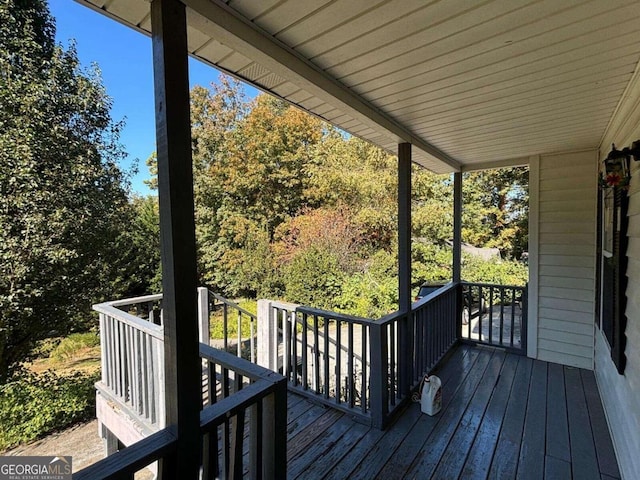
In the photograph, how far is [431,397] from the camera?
266 centimetres

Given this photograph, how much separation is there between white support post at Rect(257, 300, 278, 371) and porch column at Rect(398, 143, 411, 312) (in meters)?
1.39

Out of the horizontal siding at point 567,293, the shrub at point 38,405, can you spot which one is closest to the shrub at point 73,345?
the shrub at point 38,405

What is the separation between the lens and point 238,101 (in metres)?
12.1

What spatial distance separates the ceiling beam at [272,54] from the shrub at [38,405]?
6805 mm

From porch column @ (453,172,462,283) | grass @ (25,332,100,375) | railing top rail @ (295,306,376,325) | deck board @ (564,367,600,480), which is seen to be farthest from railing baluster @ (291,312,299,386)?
grass @ (25,332,100,375)

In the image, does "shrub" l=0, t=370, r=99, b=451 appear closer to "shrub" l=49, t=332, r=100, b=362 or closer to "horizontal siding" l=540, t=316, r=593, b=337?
"shrub" l=49, t=332, r=100, b=362

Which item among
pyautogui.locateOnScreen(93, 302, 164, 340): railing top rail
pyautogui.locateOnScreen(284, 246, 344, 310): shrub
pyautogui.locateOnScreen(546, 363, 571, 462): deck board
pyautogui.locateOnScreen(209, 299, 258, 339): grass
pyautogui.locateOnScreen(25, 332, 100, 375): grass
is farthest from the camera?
pyautogui.locateOnScreen(284, 246, 344, 310): shrub

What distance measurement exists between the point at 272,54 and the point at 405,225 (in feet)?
6.17

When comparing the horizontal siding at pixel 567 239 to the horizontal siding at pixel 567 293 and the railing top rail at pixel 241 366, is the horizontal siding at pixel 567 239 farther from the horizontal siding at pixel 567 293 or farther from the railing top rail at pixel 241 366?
the railing top rail at pixel 241 366

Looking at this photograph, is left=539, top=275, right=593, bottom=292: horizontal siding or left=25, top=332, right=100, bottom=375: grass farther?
left=25, top=332, right=100, bottom=375: grass

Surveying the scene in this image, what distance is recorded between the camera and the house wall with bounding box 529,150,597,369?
3.50 metres

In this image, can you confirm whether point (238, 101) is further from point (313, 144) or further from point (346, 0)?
point (346, 0)

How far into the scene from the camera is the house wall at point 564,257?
138 inches

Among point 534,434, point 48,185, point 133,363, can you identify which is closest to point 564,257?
point 534,434
